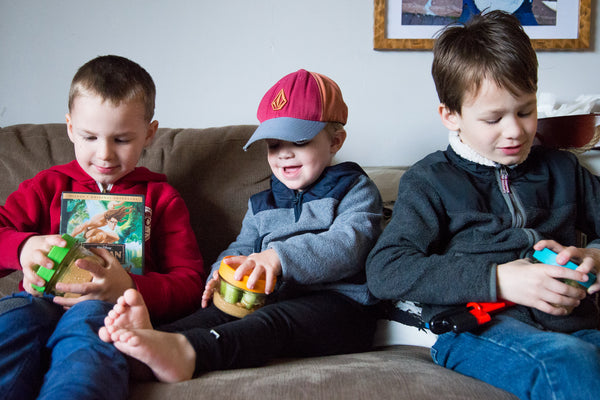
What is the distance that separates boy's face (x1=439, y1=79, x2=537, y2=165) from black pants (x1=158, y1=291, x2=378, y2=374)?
0.47 meters

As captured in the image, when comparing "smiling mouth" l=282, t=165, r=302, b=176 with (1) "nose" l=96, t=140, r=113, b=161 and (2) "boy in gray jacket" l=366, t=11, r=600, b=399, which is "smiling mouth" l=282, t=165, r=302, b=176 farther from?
(1) "nose" l=96, t=140, r=113, b=161

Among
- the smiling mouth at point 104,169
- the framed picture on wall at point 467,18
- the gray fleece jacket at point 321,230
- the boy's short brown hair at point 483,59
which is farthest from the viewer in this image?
the framed picture on wall at point 467,18

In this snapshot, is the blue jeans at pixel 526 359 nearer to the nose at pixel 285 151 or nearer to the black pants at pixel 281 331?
the black pants at pixel 281 331

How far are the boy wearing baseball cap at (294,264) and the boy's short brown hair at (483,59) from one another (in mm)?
297

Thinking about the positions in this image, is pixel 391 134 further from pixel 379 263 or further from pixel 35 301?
pixel 35 301

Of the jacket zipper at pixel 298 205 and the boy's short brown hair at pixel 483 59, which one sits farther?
the jacket zipper at pixel 298 205

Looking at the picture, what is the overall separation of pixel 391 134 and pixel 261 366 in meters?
1.07

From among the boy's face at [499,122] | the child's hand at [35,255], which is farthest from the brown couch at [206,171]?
the boy's face at [499,122]

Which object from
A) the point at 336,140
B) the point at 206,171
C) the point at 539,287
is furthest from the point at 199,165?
the point at 539,287

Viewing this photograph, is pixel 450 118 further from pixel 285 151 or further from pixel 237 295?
pixel 237 295

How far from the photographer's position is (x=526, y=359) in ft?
2.79

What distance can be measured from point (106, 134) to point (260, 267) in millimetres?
502

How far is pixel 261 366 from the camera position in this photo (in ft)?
3.20

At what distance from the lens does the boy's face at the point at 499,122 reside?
3.34 ft
